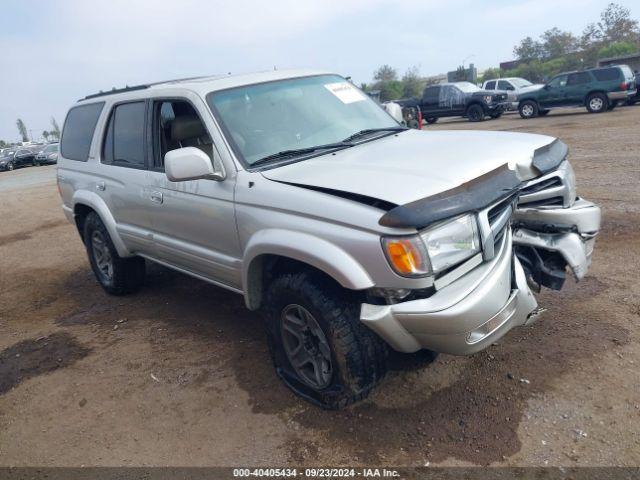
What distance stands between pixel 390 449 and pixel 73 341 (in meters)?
3.03

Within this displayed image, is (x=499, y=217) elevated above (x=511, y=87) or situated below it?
above

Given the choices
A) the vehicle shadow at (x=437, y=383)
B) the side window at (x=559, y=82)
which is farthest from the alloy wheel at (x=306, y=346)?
the side window at (x=559, y=82)

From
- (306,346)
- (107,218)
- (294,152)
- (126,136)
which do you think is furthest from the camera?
(107,218)

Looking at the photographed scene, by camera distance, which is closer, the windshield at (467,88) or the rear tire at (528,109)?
the rear tire at (528,109)

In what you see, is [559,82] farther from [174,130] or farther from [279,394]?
[279,394]

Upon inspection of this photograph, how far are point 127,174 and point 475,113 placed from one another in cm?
2043

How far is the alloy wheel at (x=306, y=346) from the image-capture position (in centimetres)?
304

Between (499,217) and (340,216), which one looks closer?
(340,216)

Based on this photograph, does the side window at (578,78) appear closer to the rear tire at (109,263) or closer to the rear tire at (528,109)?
the rear tire at (528,109)

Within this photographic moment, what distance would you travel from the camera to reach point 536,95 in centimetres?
2053

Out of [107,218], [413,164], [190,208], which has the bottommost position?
[107,218]

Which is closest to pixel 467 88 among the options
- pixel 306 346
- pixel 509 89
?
pixel 509 89

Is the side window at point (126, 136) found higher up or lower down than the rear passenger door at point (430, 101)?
higher up

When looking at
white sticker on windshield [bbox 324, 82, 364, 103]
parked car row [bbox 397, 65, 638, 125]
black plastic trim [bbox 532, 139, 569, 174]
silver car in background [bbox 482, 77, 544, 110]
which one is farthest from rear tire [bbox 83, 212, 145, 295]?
silver car in background [bbox 482, 77, 544, 110]
